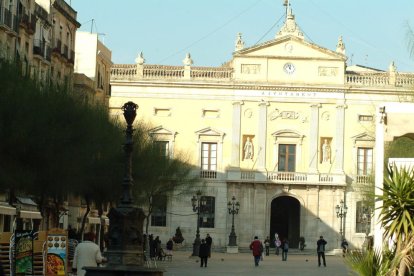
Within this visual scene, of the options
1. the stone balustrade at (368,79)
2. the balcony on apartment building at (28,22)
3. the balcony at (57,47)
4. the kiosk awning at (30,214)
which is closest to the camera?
the kiosk awning at (30,214)

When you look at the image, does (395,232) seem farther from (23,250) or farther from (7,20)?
(7,20)

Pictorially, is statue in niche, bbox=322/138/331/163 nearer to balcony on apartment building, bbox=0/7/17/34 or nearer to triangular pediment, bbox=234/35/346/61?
triangular pediment, bbox=234/35/346/61

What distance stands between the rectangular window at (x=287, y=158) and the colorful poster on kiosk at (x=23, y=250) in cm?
5349

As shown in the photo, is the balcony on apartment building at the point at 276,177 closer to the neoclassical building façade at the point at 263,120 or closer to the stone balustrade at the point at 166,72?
the neoclassical building façade at the point at 263,120

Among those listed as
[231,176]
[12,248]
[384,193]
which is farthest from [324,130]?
[384,193]

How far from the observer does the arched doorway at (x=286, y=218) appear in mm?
78500

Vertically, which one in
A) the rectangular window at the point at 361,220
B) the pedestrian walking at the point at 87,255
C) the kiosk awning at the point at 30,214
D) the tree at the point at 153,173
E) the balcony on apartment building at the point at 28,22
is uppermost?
the balcony on apartment building at the point at 28,22

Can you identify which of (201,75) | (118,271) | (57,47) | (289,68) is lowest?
(118,271)

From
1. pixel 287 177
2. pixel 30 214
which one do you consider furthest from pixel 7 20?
pixel 287 177

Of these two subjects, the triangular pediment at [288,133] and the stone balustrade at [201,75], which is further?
the stone balustrade at [201,75]

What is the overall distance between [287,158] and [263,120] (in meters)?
2.90

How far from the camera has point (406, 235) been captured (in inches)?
633

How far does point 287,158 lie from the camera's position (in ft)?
254

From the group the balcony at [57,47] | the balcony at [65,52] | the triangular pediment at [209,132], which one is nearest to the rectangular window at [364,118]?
the triangular pediment at [209,132]
